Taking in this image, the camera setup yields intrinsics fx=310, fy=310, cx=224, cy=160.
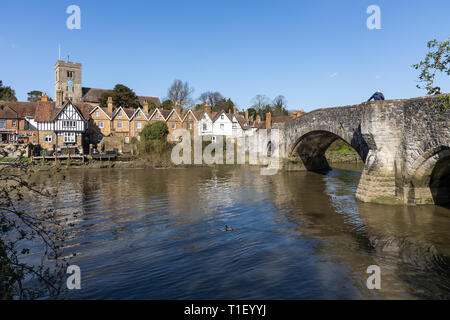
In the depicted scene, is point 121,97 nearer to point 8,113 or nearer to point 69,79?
point 8,113

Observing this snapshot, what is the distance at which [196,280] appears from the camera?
7293 mm

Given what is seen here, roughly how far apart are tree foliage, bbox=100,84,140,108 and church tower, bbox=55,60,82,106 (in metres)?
12.9

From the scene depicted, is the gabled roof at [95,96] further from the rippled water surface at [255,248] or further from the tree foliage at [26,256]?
the tree foliage at [26,256]

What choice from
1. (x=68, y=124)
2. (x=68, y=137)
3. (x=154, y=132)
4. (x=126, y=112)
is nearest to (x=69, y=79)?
(x=126, y=112)

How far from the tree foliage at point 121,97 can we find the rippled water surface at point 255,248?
46988 mm

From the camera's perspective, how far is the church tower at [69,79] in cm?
7050

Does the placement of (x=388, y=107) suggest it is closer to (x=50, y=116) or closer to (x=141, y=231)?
(x=141, y=231)

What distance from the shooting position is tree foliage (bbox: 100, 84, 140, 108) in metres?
60.5

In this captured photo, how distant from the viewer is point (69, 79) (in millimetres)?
72250

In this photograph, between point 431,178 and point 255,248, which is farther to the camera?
point 431,178

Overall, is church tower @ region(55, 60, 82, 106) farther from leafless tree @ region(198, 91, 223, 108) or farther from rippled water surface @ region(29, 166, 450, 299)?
rippled water surface @ region(29, 166, 450, 299)

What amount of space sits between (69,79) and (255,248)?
76063mm
